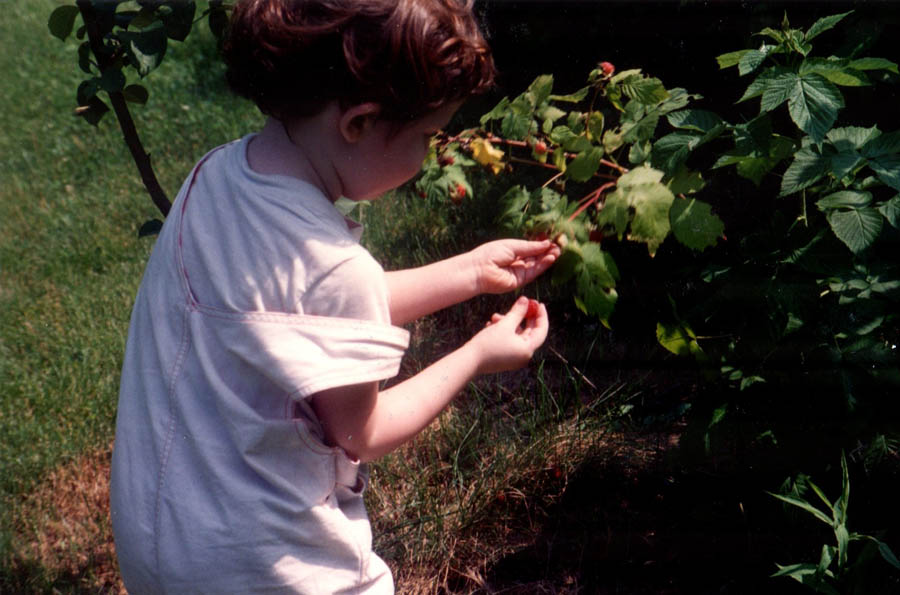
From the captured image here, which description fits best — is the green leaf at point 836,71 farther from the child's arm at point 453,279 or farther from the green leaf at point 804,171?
the child's arm at point 453,279

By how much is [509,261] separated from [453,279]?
0.45 feet

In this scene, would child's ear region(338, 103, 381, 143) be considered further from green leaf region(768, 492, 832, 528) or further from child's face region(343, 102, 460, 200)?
green leaf region(768, 492, 832, 528)

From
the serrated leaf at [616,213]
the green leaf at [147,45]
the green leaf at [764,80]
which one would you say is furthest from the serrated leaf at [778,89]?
the green leaf at [147,45]

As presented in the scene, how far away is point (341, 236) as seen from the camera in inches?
50.7

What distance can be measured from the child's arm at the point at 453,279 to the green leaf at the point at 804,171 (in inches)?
20.2

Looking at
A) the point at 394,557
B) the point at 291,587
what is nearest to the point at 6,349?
the point at 394,557

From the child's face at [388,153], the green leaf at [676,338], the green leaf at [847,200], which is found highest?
the child's face at [388,153]

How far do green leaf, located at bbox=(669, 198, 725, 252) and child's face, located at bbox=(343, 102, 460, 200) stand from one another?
629 millimetres

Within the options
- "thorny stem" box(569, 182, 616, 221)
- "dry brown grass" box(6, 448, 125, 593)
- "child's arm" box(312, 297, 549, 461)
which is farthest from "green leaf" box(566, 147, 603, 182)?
"dry brown grass" box(6, 448, 125, 593)

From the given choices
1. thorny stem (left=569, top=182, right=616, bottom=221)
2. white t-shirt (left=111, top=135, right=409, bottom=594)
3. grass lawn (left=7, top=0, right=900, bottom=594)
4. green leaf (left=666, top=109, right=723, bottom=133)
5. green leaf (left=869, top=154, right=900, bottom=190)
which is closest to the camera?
white t-shirt (left=111, top=135, right=409, bottom=594)

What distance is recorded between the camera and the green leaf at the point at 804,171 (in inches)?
62.5

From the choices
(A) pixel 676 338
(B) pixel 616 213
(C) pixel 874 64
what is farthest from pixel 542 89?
(C) pixel 874 64

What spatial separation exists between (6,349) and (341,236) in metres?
2.41

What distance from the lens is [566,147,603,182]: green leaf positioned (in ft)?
6.64
